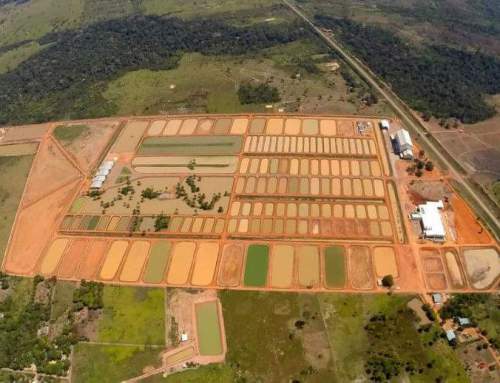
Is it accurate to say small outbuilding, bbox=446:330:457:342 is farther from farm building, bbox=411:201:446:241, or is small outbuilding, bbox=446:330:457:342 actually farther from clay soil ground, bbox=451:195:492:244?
clay soil ground, bbox=451:195:492:244

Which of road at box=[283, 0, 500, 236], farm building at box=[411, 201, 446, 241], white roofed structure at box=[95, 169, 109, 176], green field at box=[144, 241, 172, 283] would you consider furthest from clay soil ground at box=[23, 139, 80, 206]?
road at box=[283, 0, 500, 236]

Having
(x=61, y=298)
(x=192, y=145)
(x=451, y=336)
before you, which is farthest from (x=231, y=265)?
(x=192, y=145)

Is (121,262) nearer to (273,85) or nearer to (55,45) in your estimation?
(273,85)

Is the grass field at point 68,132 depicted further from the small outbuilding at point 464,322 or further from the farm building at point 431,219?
the small outbuilding at point 464,322

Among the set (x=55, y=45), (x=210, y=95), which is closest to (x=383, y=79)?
(x=210, y=95)

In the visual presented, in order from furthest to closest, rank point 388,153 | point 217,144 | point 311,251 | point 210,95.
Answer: point 210,95, point 217,144, point 388,153, point 311,251

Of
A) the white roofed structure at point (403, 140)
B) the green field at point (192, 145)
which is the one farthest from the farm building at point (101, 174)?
the white roofed structure at point (403, 140)
